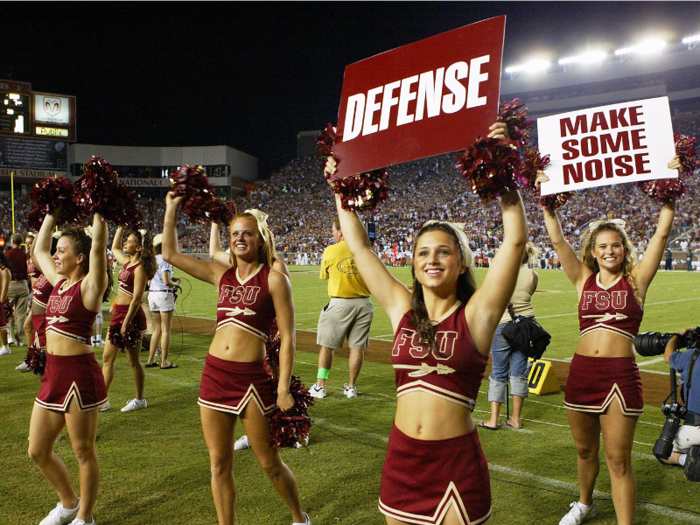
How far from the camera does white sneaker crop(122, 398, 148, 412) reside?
234 inches

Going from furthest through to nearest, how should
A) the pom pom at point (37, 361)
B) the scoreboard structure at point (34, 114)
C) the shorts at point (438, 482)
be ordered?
the scoreboard structure at point (34, 114) → the pom pom at point (37, 361) → the shorts at point (438, 482)

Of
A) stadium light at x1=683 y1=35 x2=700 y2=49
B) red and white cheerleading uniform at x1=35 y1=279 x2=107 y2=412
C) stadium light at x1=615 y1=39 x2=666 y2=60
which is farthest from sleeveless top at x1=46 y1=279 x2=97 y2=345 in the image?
stadium light at x1=683 y1=35 x2=700 y2=49

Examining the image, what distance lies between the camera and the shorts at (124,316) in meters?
6.04

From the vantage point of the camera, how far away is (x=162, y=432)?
530 centimetres

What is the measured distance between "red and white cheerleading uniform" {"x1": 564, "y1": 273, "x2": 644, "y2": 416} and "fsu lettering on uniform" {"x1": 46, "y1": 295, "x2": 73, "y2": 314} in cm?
294

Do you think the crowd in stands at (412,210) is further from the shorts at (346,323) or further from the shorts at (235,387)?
the shorts at (235,387)

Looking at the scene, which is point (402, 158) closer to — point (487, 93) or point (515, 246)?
point (487, 93)

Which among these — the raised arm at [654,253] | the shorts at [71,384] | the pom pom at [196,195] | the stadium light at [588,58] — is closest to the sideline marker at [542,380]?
the raised arm at [654,253]

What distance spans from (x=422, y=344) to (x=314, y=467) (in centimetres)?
269

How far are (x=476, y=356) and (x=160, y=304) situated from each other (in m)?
6.67

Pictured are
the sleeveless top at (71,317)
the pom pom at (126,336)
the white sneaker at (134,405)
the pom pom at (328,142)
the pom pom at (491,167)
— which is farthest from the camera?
the white sneaker at (134,405)

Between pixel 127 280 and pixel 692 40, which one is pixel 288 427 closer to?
pixel 127 280

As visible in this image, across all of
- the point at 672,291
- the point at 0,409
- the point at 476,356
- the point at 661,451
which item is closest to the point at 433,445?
the point at 476,356

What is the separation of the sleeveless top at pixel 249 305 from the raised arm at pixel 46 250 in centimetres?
128
